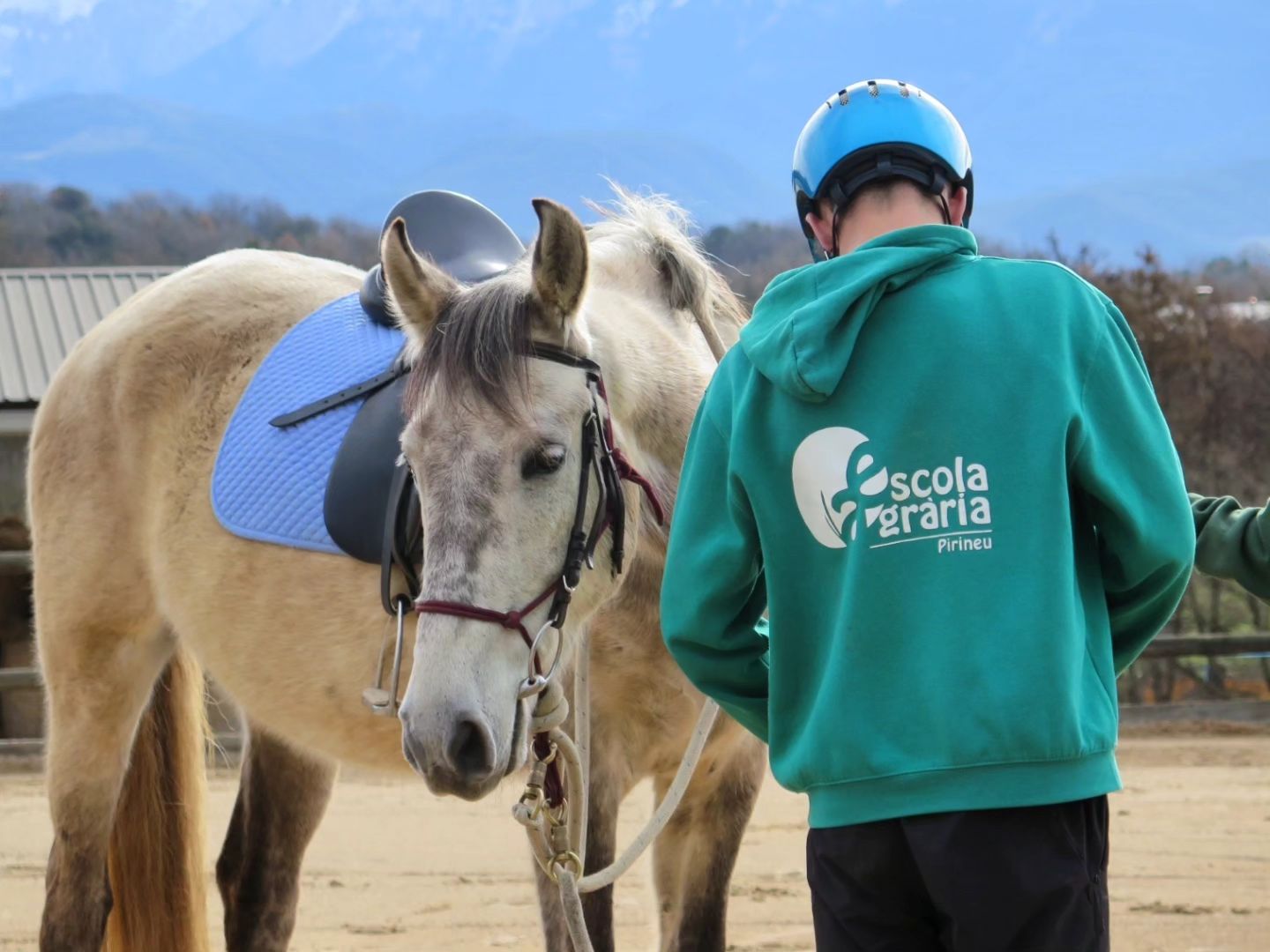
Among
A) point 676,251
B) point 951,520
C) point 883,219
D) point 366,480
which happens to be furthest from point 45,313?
point 951,520

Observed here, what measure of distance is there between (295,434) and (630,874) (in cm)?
314

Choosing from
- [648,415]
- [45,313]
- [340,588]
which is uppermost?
[45,313]

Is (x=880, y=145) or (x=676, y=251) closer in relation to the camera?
(x=880, y=145)

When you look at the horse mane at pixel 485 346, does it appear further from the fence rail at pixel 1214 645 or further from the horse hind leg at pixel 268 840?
the fence rail at pixel 1214 645

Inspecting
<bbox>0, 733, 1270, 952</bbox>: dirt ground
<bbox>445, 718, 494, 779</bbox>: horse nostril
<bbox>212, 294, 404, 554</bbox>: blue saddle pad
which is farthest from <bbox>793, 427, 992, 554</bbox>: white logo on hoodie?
<bbox>0, 733, 1270, 952</bbox>: dirt ground

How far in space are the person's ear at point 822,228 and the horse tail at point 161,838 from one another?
2600mm

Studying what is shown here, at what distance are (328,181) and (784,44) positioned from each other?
4182 cm

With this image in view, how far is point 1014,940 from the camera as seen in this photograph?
1476 mm

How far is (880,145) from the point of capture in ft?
5.61

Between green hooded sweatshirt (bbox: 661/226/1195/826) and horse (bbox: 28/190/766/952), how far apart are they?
2.25 ft

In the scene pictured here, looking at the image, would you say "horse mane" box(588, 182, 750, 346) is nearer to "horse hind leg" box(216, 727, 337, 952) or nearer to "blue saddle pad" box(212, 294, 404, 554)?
"blue saddle pad" box(212, 294, 404, 554)

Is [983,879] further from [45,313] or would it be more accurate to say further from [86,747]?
[45,313]

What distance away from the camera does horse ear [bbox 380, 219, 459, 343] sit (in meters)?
2.41

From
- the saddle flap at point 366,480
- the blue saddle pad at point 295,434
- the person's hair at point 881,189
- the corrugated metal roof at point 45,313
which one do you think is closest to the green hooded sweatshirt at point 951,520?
the person's hair at point 881,189
